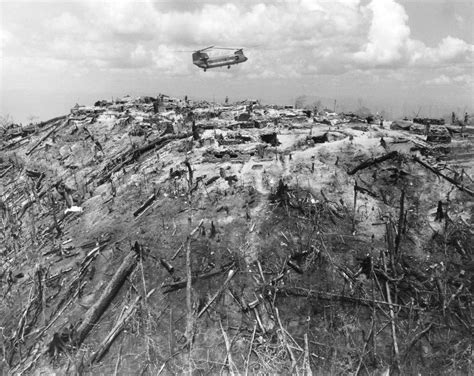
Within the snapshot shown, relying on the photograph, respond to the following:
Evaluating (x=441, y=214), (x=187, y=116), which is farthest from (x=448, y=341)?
(x=187, y=116)

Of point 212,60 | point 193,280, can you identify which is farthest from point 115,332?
point 212,60

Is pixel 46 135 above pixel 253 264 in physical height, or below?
above

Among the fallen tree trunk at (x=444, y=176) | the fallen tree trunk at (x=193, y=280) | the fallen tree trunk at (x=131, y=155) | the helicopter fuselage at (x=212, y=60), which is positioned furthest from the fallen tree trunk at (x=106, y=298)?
the helicopter fuselage at (x=212, y=60)

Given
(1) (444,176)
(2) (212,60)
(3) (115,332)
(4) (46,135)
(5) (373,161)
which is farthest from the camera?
(2) (212,60)

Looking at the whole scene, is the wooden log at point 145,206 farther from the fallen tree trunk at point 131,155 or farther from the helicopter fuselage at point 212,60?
the helicopter fuselage at point 212,60

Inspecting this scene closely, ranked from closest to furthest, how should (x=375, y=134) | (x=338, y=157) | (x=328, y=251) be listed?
(x=328, y=251) < (x=338, y=157) < (x=375, y=134)

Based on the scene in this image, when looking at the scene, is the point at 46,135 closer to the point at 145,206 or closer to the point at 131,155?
the point at 131,155

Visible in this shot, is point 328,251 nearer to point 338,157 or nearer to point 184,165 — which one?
point 338,157
